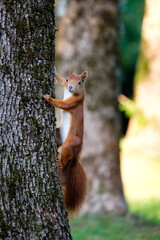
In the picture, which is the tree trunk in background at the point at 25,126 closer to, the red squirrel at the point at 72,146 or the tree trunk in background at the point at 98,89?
the red squirrel at the point at 72,146

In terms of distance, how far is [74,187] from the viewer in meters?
3.46

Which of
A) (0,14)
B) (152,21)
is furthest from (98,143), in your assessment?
(152,21)

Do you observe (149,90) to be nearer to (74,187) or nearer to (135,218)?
(135,218)

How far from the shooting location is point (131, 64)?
57.4ft

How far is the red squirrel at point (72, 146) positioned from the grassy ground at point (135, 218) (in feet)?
4.28

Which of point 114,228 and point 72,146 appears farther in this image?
point 114,228

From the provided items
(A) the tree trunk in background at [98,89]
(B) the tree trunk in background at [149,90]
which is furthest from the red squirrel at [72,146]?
(B) the tree trunk in background at [149,90]

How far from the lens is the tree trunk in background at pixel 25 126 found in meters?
2.59

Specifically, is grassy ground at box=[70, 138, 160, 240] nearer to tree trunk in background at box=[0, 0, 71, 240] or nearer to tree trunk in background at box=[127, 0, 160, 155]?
tree trunk in background at box=[127, 0, 160, 155]

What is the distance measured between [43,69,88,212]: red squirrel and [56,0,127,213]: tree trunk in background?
2488mm

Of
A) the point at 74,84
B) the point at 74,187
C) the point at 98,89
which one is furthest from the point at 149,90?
the point at 74,187

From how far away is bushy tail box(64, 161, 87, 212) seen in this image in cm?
345

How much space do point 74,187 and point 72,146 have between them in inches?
14.2

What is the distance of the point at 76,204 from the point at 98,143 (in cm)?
258
